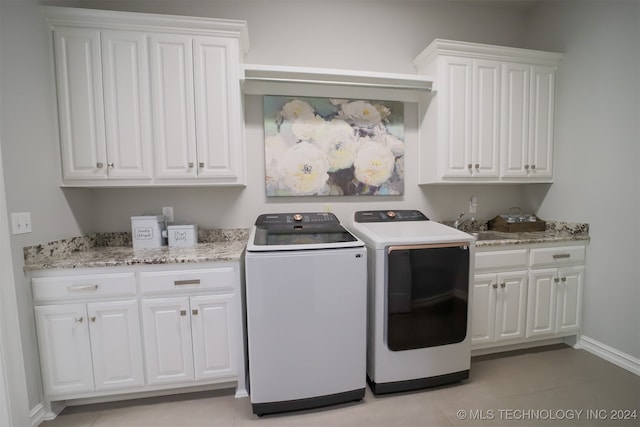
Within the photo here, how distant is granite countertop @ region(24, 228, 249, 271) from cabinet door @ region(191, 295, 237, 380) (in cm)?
27

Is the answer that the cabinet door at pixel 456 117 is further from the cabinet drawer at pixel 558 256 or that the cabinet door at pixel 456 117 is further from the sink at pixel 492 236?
the cabinet drawer at pixel 558 256

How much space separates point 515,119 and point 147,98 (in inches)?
111

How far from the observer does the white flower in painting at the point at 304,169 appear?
7.25ft

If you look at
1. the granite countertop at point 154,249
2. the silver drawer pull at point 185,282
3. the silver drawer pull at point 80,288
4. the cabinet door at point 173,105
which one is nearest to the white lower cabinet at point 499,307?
the granite countertop at point 154,249

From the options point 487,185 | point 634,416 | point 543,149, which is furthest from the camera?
point 487,185

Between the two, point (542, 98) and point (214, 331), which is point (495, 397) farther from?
point (542, 98)

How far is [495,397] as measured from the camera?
1.71 meters

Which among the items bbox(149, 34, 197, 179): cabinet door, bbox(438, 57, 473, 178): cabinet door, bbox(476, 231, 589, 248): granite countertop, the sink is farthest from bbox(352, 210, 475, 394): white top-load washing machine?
bbox(149, 34, 197, 179): cabinet door

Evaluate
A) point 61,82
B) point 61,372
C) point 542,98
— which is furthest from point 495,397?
point 61,82

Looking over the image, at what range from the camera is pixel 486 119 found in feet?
7.27

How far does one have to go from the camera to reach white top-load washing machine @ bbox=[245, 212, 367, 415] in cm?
152

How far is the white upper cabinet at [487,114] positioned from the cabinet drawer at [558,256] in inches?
24.5

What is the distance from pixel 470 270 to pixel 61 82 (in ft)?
9.44

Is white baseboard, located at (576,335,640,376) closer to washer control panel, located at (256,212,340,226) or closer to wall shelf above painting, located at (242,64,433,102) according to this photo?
washer control panel, located at (256,212,340,226)
